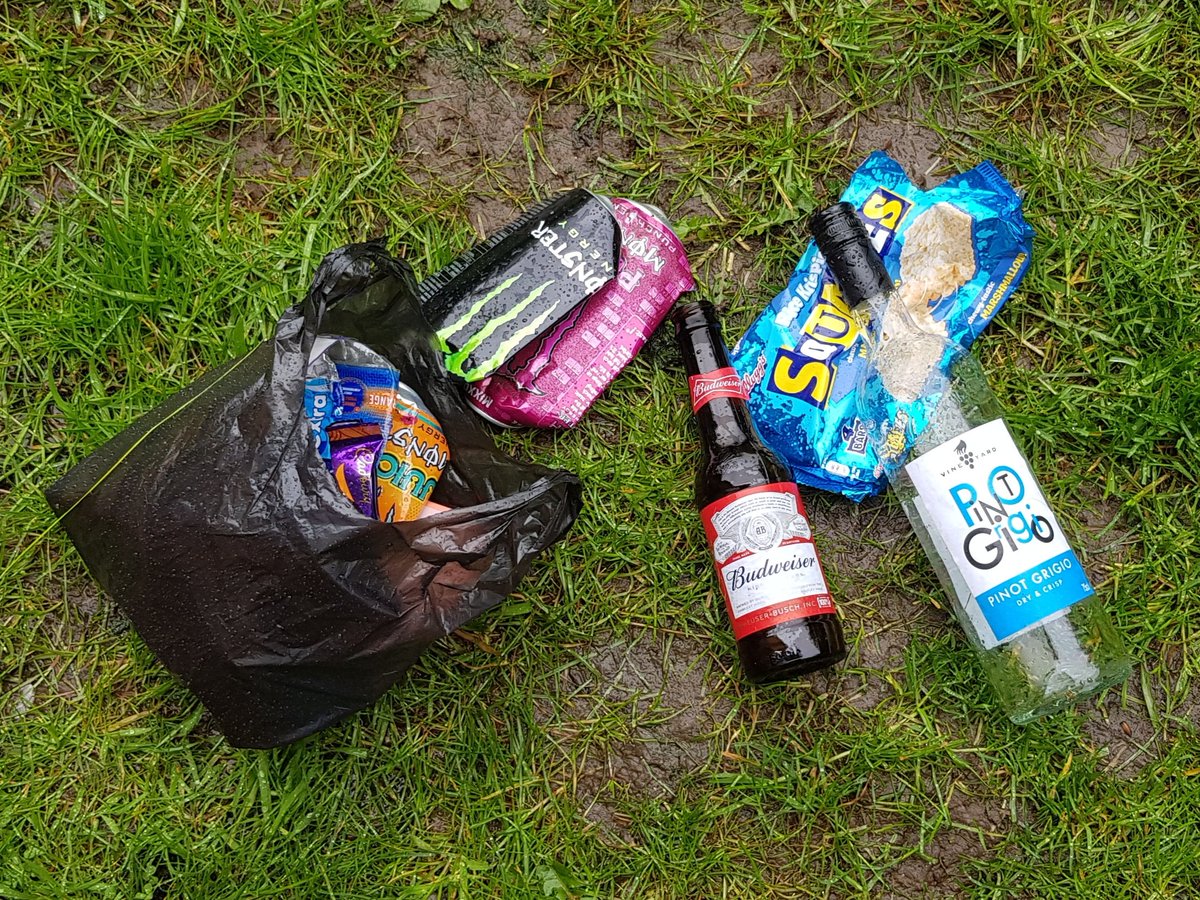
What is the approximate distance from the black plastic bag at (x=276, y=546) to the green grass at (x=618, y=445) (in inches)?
13.2

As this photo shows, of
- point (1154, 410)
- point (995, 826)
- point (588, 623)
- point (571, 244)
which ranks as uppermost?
point (571, 244)

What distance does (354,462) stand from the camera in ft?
4.86

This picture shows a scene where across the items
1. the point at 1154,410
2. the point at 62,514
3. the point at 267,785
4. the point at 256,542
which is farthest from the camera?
the point at 1154,410

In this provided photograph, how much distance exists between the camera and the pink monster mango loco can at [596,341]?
1.82 meters

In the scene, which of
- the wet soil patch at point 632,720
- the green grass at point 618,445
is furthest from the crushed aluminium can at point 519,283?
the wet soil patch at point 632,720

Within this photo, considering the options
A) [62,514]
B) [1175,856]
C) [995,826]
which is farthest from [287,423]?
[1175,856]

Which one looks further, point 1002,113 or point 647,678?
point 1002,113

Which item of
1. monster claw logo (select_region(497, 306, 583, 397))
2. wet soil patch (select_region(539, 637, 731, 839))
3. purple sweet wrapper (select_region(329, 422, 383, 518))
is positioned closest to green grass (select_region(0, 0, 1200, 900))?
wet soil patch (select_region(539, 637, 731, 839))

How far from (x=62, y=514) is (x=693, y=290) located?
1.32 metres

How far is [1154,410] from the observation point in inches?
74.9

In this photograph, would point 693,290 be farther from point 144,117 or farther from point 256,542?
point 144,117

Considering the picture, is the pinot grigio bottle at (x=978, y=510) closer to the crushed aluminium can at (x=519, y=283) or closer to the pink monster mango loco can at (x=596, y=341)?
the pink monster mango loco can at (x=596, y=341)

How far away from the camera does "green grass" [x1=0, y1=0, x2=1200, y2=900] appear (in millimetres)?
1800

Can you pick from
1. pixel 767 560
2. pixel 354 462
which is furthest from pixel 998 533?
pixel 354 462
